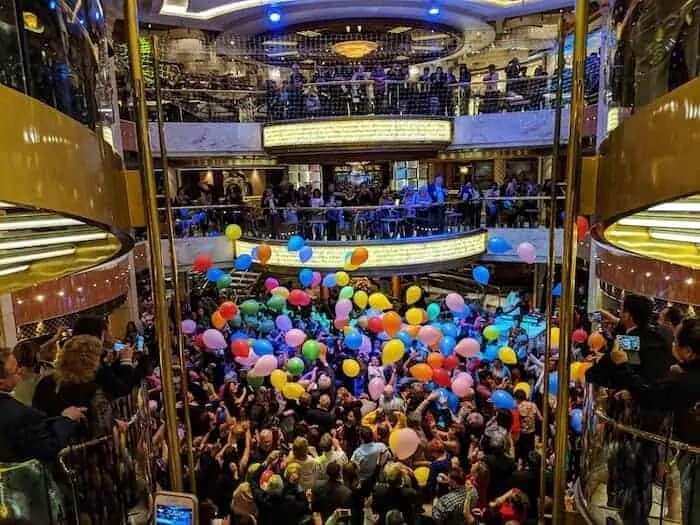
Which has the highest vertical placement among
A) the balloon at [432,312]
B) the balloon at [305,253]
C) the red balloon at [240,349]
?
the balloon at [305,253]

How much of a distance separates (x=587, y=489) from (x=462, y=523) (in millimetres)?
1056

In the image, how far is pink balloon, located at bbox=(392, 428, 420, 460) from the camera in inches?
185

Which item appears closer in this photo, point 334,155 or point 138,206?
point 138,206

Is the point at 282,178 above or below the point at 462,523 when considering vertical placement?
above

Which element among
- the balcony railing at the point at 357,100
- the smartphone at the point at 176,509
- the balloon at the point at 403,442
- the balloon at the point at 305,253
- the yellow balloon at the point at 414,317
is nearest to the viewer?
the smartphone at the point at 176,509

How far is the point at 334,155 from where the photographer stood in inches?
453

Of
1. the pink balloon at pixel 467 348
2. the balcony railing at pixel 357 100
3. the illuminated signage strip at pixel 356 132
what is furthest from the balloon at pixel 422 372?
the balcony railing at pixel 357 100

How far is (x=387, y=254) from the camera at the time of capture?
34.2 ft

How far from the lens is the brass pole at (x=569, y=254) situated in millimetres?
1466

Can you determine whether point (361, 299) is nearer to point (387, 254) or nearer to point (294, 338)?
point (294, 338)

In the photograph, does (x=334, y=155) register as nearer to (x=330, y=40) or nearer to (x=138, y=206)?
(x=330, y=40)

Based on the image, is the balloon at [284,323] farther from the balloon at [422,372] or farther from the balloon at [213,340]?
the balloon at [422,372]

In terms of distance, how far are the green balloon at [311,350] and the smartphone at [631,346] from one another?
3691 mm

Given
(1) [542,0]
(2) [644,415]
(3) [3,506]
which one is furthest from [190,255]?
(2) [644,415]
